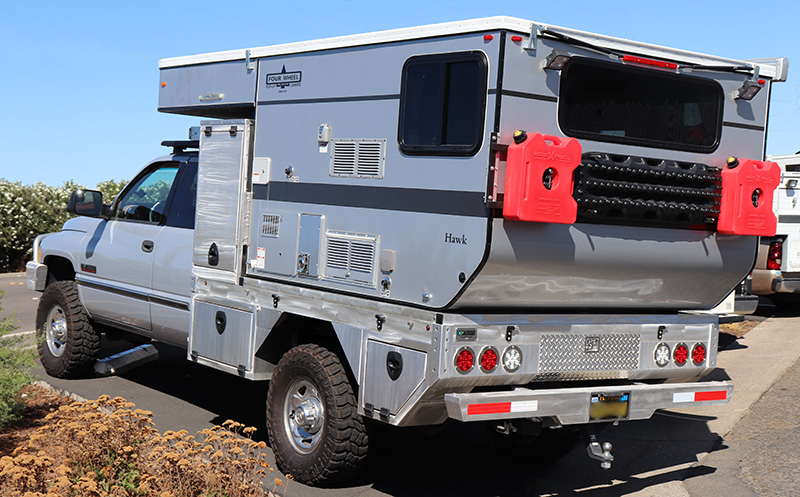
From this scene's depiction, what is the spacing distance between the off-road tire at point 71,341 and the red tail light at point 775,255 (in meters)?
9.54

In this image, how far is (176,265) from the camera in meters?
7.73

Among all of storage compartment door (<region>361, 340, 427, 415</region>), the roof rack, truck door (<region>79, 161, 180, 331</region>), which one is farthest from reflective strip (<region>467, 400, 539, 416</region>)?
the roof rack

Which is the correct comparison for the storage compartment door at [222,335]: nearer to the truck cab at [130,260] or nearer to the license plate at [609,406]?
the truck cab at [130,260]

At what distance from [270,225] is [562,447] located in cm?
276

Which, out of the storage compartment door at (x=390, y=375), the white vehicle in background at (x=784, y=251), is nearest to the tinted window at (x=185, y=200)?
the storage compartment door at (x=390, y=375)

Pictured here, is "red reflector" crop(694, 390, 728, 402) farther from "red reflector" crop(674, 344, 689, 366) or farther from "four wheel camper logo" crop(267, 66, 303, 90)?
"four wheel camper logo" crop(267, 66, 303, 90)

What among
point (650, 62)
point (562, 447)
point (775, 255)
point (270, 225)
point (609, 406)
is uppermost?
point (650, 62)

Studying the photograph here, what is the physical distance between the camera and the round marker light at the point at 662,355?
6.12 m

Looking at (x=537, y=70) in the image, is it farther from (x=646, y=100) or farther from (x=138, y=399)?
(x=138, y=399)

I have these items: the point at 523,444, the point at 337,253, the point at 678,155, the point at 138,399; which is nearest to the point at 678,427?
the point at 523,444

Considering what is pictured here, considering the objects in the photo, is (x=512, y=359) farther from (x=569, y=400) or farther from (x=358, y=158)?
(x=358, y=158)

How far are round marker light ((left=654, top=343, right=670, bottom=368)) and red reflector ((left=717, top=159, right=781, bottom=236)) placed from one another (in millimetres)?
851

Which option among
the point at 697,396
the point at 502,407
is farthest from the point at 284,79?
the point at 697,396

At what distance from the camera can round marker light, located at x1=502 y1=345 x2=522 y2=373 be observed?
17.8 ft
